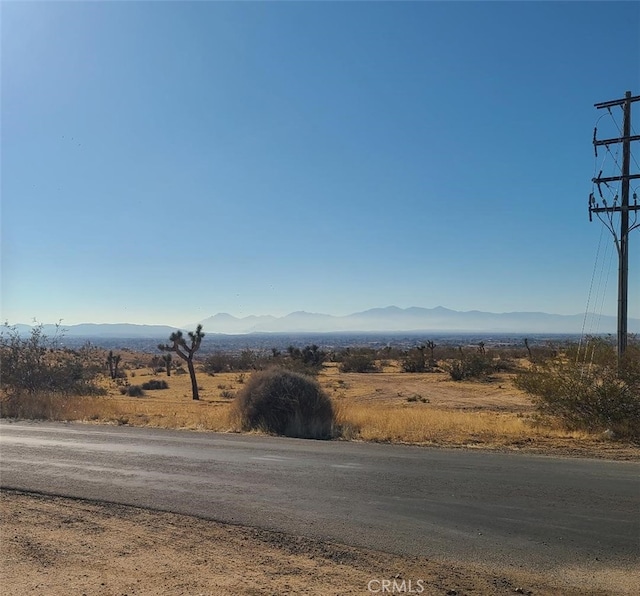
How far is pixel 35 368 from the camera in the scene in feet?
82.1

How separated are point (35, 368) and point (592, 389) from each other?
2226cm

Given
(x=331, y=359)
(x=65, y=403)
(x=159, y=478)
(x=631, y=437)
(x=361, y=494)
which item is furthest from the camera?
(x=331, y=359)

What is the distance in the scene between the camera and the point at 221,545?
629 cm

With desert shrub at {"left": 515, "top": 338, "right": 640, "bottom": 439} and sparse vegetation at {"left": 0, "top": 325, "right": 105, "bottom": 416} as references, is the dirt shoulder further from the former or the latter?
sparse vegetation at {"left": 0, "top": 325, "right": 105, "bottom": 416}

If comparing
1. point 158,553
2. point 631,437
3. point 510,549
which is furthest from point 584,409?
point 158,553

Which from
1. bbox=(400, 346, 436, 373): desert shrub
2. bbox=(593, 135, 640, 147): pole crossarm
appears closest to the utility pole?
bbox=(593, 135, 640, 147): pole crossarm

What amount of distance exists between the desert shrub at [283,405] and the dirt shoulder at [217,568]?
840 cm

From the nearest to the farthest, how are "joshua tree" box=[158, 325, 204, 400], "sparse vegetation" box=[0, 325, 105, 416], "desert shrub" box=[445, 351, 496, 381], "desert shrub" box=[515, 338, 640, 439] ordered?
"desert shrub" box=[515, 338, 640, 439]
"sparse vegetation" box=[0, 325, 105, 416]
"joshua tree" box=[158, 325, 204, 400]
"desert shrub" box=[445, 351, 496, 381]

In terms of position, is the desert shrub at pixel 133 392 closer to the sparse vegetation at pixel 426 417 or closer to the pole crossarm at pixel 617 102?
the sparse vegetation at pixel 426 417

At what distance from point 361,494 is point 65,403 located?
629 inches

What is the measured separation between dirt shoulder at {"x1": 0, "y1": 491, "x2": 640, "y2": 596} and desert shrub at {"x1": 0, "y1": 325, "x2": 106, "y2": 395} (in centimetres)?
1922

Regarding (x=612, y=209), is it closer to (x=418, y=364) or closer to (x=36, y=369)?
(x=36, y=369)

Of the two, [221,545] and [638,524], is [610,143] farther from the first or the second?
[221,545]

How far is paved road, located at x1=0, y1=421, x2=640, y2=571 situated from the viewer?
627cm
